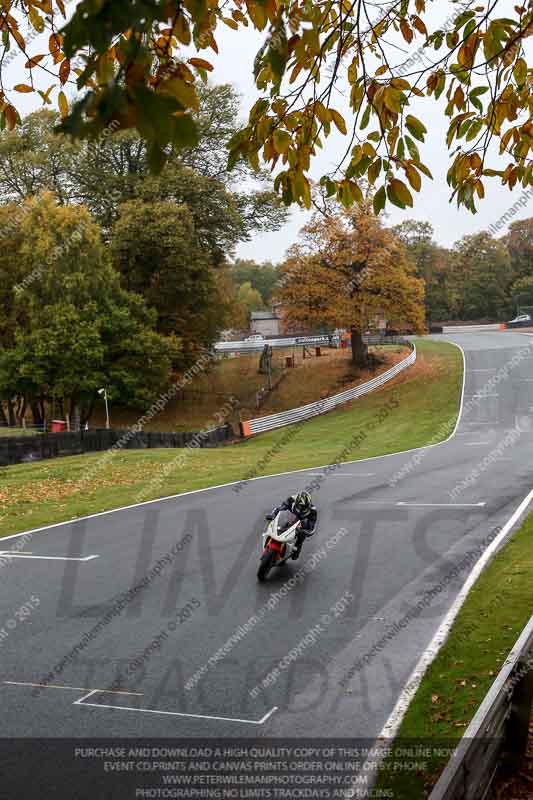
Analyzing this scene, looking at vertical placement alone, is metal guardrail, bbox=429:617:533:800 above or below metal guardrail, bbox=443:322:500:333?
below

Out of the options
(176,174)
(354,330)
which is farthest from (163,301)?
(354,330)

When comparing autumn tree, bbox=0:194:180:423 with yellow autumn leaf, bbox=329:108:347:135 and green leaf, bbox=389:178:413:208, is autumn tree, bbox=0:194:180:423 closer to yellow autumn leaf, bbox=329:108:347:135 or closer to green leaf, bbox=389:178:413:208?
yellow autumn leaf, bbox=329:108:347:135

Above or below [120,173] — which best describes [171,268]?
below

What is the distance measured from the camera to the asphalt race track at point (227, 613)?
6973 millimetres

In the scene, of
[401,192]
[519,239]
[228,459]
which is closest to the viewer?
[401,192]

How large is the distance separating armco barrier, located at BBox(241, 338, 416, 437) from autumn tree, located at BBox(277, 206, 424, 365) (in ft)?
14.3

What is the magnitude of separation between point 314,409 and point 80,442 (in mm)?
20099

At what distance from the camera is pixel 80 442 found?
96.5ft

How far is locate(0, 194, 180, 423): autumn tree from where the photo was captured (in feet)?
129

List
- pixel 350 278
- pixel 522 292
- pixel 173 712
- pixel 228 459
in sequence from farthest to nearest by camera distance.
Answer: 1. pixel 522 292
2. pixel 350 278
3. pixel 228 459
4. pixel 173 712

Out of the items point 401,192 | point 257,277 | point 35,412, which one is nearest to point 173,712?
point 401,192


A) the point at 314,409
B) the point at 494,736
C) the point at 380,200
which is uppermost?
the point at 380,200

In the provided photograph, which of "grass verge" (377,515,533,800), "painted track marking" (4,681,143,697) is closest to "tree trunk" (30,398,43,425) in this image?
"grass verge" (377,515,533,800)

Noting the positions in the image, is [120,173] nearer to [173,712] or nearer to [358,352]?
[358,352]
